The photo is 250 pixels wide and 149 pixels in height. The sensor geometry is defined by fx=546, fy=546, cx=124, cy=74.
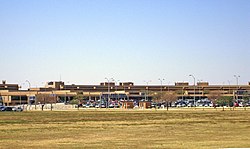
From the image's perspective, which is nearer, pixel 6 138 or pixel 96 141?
pixel 96 141

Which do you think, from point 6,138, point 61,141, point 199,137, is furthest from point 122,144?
point 6,138

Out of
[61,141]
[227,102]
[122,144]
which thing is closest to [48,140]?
[61,141]

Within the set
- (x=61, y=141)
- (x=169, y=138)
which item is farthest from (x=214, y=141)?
(x=61, y=141)

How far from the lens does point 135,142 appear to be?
34969 mm

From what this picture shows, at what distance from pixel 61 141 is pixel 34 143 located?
2.09 metres

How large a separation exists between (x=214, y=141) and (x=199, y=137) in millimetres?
3689

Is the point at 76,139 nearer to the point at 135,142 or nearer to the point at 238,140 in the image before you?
the point at 135,142

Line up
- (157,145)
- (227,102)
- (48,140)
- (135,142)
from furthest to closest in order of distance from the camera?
1. (227,102)
2. (48,140)
3. (135,142)
4. (157,145)

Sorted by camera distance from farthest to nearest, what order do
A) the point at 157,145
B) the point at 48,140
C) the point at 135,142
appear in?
1. the point at 48,140
2. the point at 135,142
3. the point at 157,145

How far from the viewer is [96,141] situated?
36188 mm

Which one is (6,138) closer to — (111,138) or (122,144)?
(111,138)

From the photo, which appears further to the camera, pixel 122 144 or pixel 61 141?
pixel 61 141

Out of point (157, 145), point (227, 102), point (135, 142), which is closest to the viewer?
point (157, 145)

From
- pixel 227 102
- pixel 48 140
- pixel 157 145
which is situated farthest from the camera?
pixel 227 102
